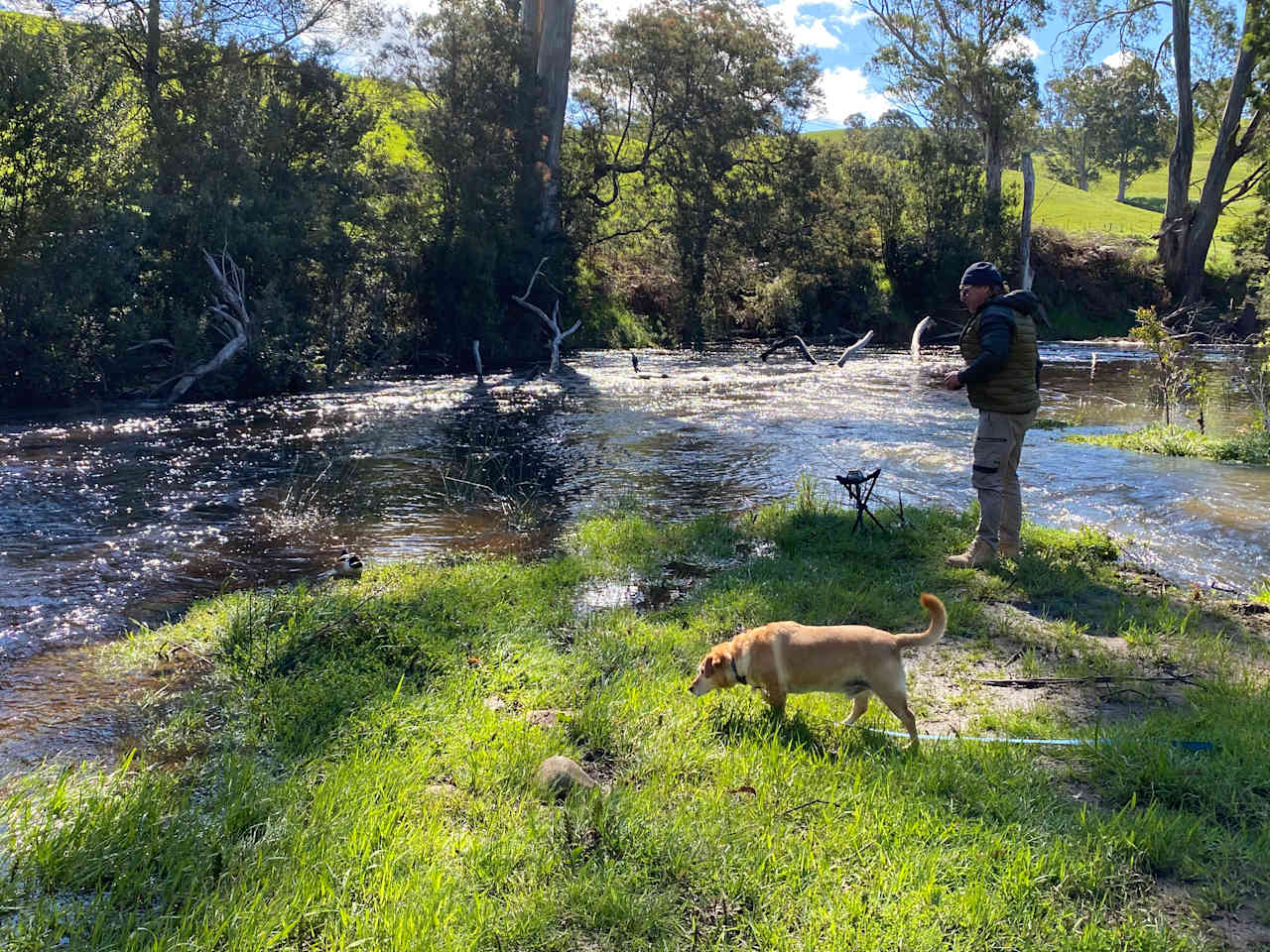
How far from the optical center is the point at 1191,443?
13.6 meters

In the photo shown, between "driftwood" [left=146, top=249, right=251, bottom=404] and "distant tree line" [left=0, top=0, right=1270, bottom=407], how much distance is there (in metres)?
0.24

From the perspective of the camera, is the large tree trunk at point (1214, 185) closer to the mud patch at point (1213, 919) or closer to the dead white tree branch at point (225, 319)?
the dead white tree branch at point (225, 319)

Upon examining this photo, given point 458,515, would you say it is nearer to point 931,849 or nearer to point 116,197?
point 931,849

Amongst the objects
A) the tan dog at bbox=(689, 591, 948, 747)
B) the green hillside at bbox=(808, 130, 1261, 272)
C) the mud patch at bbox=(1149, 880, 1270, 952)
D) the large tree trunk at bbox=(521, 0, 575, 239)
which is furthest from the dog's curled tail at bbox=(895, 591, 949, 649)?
the green hillside at bbox=(808, 130, 1261, 272)

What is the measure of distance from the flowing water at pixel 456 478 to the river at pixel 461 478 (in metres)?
0.04

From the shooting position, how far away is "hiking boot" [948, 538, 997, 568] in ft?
24.7

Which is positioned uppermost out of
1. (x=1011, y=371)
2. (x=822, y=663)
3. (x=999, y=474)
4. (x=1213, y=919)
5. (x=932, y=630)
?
(x=1011, y=371)

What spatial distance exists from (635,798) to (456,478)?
827cm

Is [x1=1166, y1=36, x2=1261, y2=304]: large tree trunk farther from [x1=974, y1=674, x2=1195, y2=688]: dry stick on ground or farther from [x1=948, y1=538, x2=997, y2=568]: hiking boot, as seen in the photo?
[x1=974, y1=674, x2=1195, y2=688]: dry stick on ground

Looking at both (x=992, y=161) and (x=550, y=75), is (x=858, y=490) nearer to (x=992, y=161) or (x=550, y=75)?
(x=550, y=75)

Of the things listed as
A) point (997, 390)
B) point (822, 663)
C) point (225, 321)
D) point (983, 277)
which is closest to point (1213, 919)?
point (822, 663)

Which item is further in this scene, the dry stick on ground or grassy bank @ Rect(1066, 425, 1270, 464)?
grassy bank @ Rect(1066, 425, 1270, 464)

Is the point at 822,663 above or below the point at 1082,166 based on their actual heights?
below

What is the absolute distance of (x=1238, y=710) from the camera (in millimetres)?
4688
